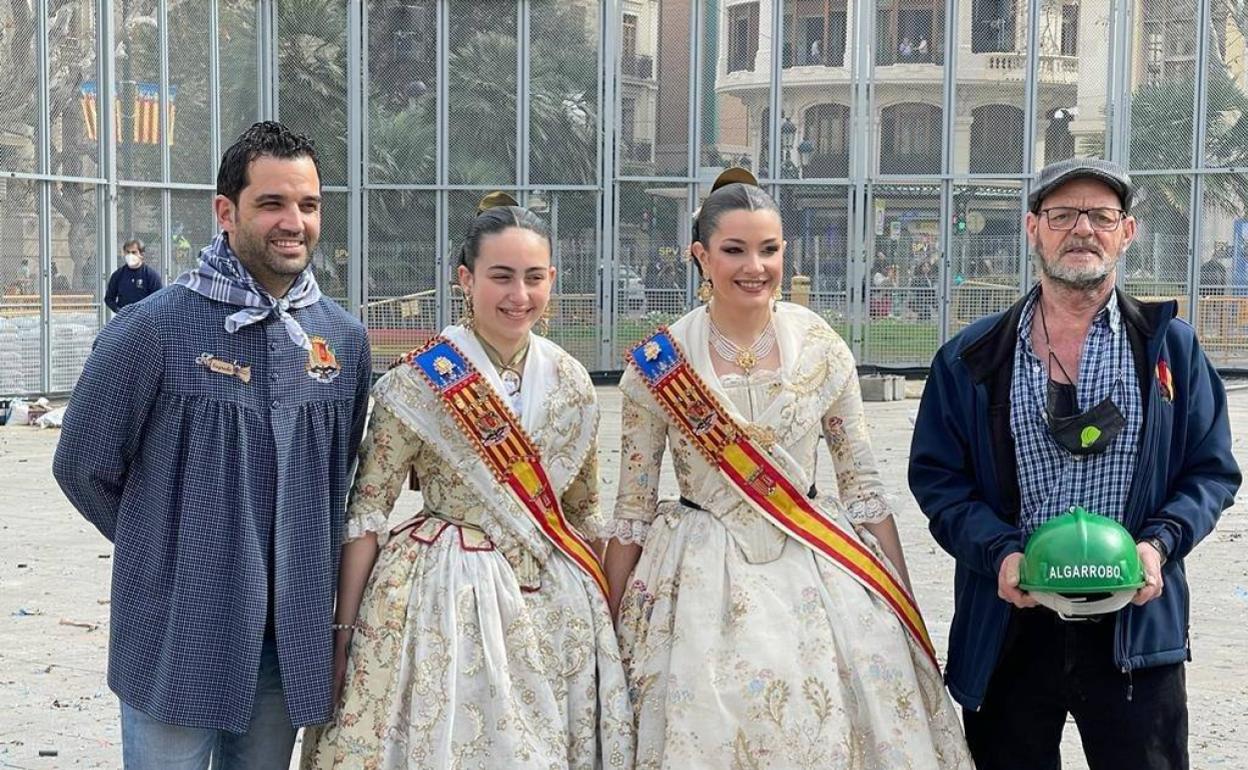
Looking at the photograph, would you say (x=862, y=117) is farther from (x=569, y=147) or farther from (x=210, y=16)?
(x=210, y=16)

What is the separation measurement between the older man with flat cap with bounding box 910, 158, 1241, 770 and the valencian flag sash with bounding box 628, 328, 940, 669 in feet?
0.75

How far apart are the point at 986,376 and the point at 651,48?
16.3 meters

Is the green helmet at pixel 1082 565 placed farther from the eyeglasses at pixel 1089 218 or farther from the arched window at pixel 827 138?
the arched window at pixel 827 138

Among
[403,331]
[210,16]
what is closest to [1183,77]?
[403,331]

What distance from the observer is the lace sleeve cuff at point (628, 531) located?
3668mm

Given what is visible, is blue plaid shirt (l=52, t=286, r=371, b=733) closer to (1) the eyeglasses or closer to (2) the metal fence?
(1) the eyeglasses

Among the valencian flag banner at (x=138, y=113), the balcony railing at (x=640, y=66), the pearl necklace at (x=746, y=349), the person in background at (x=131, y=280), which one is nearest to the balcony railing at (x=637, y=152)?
the balcony railing at (x=640, y=66)

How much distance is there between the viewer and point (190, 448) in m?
3.12

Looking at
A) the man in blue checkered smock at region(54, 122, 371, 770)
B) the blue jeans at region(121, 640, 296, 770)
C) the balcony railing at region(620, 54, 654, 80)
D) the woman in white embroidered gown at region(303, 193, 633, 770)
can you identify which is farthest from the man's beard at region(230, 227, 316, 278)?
the balcony railing at region(620, 54, 654, 80)

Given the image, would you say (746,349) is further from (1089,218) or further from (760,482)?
(1089,218)

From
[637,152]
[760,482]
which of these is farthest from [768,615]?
[637,152]

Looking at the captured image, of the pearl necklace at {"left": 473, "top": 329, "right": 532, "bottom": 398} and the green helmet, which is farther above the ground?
the pearl necklace at {"left": 473, "top": 329, "right": 532, "bottom": 398}

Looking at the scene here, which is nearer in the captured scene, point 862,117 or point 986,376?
point 986,376

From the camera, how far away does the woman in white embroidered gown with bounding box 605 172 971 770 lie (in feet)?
11.0
